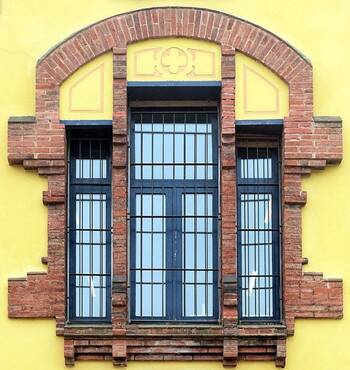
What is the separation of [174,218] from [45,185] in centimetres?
163

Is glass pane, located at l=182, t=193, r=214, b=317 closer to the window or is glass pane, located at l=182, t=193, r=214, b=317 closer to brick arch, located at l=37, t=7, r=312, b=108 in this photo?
the window

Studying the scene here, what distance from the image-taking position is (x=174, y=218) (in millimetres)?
14602

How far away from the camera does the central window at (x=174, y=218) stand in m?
14.5

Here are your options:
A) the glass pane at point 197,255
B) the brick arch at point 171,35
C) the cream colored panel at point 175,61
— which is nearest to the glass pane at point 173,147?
the glass pane at point 197,255

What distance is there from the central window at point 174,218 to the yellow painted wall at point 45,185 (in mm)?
821

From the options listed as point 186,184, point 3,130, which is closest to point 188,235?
point 186,184

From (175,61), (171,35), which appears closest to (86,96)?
(175,61)

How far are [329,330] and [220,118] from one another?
2.89 metres

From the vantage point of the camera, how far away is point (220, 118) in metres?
14.6

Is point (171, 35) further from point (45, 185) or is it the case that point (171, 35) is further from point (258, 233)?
point (258, 233)

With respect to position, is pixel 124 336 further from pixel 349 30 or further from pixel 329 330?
pixel 349 30

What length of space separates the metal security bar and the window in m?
1.64

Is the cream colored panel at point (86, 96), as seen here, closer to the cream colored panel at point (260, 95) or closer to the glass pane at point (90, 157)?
the glass pane at point (90, 157)

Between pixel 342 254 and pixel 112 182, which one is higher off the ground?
pixel 112 182
